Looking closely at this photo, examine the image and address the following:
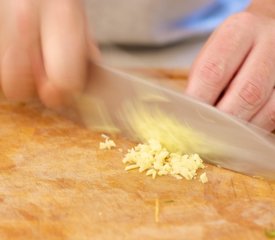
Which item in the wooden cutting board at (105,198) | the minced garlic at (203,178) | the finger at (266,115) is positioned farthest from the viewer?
the finger at (266,115)

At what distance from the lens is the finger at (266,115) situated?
112 cm

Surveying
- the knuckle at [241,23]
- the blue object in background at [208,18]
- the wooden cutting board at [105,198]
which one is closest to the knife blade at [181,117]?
the wooden cutting board at [105,198]

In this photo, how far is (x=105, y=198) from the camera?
3.21ft

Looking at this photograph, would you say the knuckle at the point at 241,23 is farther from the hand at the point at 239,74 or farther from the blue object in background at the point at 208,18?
the blue object in background at the point at 208,18

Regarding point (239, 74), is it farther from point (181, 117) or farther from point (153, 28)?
point (153, 28)

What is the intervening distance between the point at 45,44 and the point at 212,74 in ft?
1.03

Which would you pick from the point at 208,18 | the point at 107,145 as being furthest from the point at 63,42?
the point at 208,18

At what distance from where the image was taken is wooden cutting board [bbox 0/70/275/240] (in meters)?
0.89

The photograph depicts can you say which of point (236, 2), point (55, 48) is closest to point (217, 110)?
point (55, 48)

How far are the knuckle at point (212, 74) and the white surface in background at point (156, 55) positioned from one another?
1.56 ft

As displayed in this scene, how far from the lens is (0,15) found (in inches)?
45.8

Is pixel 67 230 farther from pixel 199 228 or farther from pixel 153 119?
pixel 153 119

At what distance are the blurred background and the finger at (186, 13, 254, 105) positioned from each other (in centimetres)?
43

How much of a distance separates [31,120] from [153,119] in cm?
27
